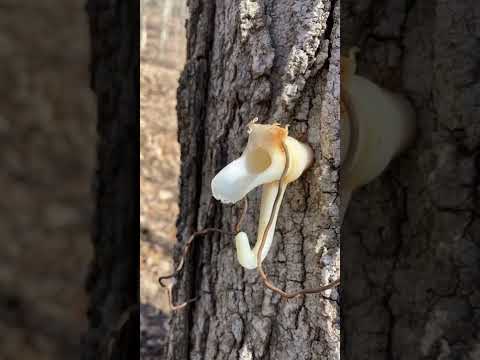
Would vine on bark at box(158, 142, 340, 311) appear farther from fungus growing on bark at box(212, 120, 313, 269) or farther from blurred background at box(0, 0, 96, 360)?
blurred background at box(0, 0, 96, 360)

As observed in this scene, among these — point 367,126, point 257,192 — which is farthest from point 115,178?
point 257,192

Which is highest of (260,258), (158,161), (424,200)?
(424,200)

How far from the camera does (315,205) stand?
0.65 metres

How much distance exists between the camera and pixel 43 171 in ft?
0.58

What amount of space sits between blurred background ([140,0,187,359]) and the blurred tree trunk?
1559 millimetres

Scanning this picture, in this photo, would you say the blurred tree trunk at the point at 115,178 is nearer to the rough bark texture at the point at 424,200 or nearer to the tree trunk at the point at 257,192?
the rough bark texture at the point at 424,200

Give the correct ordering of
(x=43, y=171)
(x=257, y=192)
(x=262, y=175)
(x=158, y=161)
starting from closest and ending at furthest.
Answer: (x=43, y=171) → (x=262, y=175) → (x=257, y=192) → (x=158, y=161)

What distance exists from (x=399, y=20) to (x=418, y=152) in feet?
0.17

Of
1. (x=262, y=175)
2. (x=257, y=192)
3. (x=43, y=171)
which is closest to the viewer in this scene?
(x=43, y=171)

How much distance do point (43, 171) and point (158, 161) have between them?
110 inches

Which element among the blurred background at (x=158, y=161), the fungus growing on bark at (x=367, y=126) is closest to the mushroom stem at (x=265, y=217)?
the fungus growing on bark at (x=367, y=126)

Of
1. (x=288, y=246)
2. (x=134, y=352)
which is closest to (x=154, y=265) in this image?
(x=288, y=246)

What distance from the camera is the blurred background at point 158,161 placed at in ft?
6.38

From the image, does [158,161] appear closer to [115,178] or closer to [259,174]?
[259,174]
